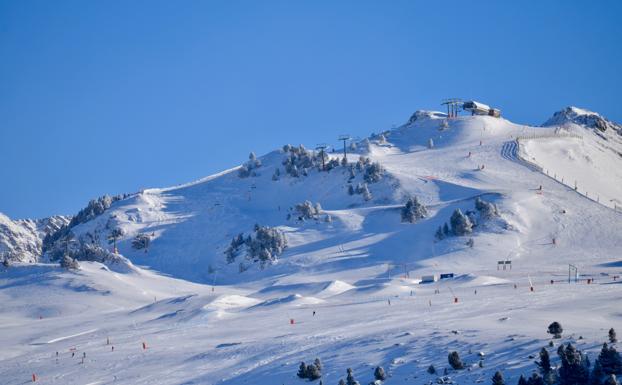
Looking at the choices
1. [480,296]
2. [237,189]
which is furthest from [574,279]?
[237,189]

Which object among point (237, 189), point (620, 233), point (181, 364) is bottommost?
point (181, 364)

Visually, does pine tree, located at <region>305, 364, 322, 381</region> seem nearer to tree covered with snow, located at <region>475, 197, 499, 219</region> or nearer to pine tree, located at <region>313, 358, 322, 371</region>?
pine tree, located at <region>313, 358, 322, 371</region>

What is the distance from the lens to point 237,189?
113938 millimetres

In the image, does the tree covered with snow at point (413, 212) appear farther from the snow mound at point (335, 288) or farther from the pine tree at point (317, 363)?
the pine tree at point (317, 363)

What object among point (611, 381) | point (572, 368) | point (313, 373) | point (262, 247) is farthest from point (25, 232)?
point (611, 381)

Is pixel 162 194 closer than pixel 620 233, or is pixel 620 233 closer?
pixel 620 233

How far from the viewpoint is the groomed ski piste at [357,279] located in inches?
1294

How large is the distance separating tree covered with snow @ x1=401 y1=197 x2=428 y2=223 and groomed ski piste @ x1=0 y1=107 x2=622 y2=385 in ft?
3.84

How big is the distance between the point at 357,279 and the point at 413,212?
61.0 feet

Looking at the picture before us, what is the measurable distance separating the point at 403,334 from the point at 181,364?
10.9 m

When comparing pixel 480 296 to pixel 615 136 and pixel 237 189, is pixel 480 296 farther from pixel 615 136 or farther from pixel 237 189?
pixel 615 136

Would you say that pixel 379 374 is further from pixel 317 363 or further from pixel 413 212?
pixel 413 212

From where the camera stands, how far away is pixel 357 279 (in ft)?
224

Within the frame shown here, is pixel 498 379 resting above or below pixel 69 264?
below
